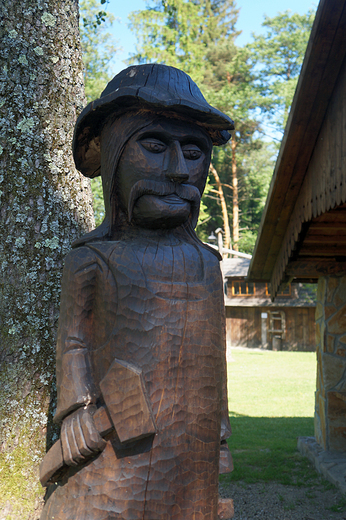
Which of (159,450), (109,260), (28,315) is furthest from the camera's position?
(28,315)

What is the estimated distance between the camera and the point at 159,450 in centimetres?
153

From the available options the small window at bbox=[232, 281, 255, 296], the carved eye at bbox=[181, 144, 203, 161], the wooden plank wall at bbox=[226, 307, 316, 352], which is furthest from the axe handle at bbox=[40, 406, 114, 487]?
the small window at bbox=[232, 281, 255, 296]

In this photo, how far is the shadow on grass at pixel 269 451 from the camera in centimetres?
556

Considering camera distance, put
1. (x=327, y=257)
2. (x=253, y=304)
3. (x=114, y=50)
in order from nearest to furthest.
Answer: (x=327, y=257)
(x=114, y=50)
(x=253, y=304)

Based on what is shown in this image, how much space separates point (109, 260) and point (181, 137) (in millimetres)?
583

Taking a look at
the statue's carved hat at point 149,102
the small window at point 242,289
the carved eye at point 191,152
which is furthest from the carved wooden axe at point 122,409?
the small window at point 242,289

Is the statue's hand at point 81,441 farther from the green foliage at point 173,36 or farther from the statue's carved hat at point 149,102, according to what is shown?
the green foliage at point 173,36

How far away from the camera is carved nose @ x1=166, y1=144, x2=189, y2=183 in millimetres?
1705

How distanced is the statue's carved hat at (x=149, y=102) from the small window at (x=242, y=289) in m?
20.4

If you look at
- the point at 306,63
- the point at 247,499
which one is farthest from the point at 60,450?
the point at 247,499

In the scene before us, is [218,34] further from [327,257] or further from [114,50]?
[327,257]

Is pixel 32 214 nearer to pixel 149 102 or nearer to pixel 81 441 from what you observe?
pixel 149 102

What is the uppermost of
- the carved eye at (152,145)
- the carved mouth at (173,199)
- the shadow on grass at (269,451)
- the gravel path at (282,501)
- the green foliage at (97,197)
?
the green foliage at (97,197)

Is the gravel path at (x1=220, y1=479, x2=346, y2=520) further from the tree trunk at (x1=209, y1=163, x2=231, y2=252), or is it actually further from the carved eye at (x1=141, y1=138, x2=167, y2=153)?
the tree trunk at (x1=209, y1=163, x2=231, y2=252)
